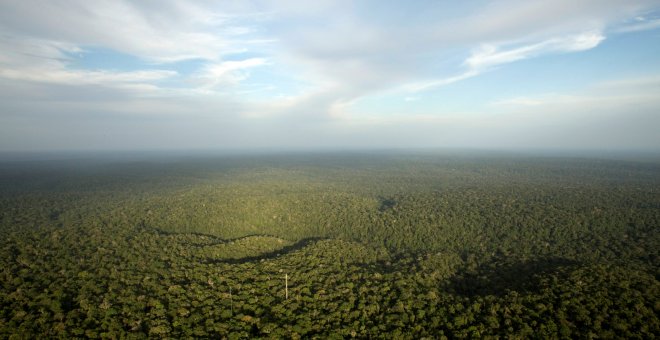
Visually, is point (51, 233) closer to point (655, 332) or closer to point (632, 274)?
point (655, 332)

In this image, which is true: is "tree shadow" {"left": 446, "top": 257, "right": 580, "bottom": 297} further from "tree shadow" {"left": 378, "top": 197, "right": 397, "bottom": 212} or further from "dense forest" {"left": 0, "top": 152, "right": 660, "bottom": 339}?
"tree shadow" {"left": 378, "top": 197, "right": 397, "bottom": 212}

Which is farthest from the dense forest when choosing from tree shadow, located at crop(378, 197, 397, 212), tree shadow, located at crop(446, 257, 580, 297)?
tree shadow, located at crop(378, 197, 397, 212)

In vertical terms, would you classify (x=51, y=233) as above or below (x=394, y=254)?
above

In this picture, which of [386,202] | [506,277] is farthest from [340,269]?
[386,202]

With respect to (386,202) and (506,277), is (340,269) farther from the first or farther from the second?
(386,202)

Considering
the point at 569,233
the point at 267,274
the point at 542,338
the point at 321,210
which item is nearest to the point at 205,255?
the point at 267,274

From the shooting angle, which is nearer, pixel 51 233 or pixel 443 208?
pixel 51 233
